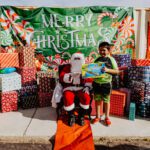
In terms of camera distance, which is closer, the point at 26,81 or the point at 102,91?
the point at 102,91

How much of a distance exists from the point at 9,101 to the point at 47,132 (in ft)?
4.98

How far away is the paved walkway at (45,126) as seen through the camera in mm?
4391

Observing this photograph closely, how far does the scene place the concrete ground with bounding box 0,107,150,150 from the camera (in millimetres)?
4059

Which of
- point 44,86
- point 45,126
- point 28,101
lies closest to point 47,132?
point 45,126

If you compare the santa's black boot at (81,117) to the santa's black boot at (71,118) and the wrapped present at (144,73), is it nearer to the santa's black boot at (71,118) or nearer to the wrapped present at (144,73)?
the santa's black boot at (71,118)

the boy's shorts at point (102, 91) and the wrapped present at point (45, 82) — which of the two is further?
the wrapped present at point (45, 82)

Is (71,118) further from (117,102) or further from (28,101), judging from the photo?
(28,101)

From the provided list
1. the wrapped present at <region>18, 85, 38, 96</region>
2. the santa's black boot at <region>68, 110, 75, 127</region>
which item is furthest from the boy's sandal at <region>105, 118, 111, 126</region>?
the wrapped present at <region>18, 85, 38, 96</region>

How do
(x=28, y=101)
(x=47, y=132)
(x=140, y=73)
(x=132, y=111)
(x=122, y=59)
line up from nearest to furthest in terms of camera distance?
(x=47, y=132), (x=132, y=111), (x=140, y=73), (x=28, y=101), (x=122, y=59)

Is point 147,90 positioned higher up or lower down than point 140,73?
lower down

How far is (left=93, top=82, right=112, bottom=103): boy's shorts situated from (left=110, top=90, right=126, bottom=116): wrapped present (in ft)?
1.62

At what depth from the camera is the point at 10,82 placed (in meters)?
5.52

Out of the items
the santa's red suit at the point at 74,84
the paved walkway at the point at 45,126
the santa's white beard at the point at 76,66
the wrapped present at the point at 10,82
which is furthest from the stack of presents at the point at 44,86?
the santa's white beard at the point at 76,66

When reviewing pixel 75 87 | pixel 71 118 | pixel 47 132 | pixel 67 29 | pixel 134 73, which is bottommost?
pixel 47 132
